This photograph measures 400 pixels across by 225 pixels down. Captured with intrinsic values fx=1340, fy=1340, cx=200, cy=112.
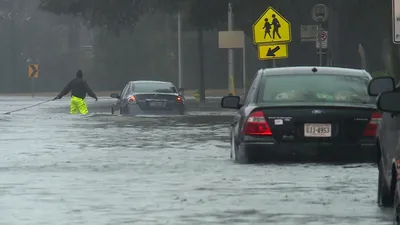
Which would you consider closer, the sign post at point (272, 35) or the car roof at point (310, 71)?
the car roof at point (310, 71)

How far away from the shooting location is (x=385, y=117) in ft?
38.3

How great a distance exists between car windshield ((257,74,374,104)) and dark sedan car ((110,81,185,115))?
759 inches

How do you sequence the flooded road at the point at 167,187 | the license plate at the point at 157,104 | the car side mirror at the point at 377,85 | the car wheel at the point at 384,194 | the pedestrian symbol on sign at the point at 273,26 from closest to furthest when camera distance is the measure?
1. the flooded road at the point at 167,187
2. the car wheel at the point at 384,194
3. the car side mirror at the point at 377,85
4. the pedestrian symbol on sign at the point at 273,26
5. the license plate at the point at 157,104

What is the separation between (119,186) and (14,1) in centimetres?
9441

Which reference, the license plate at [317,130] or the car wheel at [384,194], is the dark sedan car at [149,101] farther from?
the car wheel at [384,194]

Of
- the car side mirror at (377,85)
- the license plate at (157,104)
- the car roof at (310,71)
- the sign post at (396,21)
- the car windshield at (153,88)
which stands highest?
the sign post at (396,21)

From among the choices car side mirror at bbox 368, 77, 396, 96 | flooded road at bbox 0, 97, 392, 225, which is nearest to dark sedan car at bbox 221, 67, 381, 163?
flooded road at bbox 0, 97, 392, 225

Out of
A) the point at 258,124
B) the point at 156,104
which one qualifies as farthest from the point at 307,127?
the point at 156,104

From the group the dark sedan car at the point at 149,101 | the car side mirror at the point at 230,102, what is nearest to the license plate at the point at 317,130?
the car side mirror at the point at 230,102

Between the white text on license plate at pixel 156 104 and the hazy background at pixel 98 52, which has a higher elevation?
the white text on license plate at pixel 156 104

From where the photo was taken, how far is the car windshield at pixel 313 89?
56.4 ft

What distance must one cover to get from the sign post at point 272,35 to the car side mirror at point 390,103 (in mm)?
21720

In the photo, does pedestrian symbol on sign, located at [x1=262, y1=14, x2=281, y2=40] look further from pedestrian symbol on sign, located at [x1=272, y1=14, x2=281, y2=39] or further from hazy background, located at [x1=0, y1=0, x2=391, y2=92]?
hazy background, located at [x1=0, y1=0, x2=391, y2=92]

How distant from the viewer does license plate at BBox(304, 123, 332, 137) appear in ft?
54.5
